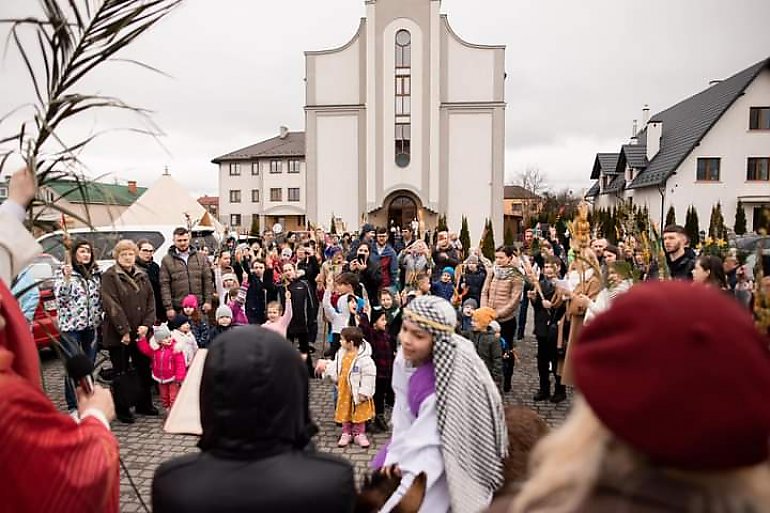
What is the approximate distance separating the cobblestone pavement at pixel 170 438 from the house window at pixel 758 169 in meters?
28.9

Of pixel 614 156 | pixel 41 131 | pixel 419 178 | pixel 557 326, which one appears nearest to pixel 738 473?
pixel 41 131

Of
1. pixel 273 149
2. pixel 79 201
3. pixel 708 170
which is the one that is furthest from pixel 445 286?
pixel 273 149

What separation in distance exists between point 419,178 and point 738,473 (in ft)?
101

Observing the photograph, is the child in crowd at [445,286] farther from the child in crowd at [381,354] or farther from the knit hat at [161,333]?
the knit hat at [161,333]

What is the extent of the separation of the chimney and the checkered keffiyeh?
35.9m

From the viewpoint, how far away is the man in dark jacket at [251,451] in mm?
1528

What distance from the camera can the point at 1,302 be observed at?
1865mm

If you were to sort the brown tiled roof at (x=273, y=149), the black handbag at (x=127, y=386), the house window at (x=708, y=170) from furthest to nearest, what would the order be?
the brown tiled roof at (x=273, y=149) → the house window at (x=708, y=170) → the black handbag at (x=127, y=386)

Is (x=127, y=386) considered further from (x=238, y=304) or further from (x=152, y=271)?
(x=238, y=304)

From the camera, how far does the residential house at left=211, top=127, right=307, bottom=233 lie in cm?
5175

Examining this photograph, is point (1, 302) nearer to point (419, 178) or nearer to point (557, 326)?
point (557, 326)

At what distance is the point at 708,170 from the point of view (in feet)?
99.1


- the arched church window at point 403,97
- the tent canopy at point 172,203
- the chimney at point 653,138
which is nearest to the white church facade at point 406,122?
the arched church window at point 403,97

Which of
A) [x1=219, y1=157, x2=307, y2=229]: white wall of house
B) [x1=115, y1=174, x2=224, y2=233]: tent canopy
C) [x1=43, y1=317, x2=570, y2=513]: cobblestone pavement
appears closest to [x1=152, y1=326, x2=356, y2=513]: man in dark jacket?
[x1=43, y1=317, x2=570, y2=513]: cobblestone pavement
